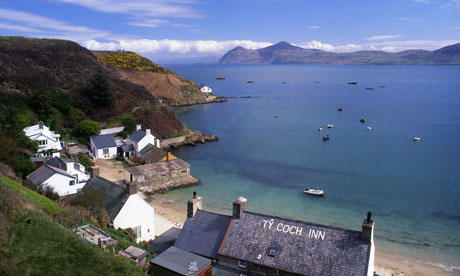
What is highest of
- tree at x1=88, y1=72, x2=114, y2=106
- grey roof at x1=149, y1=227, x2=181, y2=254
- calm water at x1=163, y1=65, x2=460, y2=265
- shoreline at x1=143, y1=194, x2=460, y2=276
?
tree at x1=88, y1=72, x2=114, y2=106

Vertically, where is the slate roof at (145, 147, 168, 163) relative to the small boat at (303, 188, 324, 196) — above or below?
above

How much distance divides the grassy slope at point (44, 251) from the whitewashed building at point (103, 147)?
32.5m

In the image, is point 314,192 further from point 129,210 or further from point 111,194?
point 111,194

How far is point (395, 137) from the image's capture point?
224ft

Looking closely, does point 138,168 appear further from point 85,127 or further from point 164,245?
point 164,245

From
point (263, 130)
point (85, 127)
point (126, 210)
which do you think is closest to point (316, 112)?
point (263, 130)

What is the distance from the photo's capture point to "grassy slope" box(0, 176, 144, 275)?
13.2 meters

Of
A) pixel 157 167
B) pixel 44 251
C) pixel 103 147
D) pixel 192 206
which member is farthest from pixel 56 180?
pixel 103 147

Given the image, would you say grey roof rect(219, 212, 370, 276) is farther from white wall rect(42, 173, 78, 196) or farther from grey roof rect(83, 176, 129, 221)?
white wall rect(42, 173, 78, 196)

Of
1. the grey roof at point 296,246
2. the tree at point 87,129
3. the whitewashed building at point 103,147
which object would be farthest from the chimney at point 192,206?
the tree at point 87,129

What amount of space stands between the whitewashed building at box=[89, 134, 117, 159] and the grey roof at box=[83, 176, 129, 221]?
20704 mm

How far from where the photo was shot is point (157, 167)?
136ft

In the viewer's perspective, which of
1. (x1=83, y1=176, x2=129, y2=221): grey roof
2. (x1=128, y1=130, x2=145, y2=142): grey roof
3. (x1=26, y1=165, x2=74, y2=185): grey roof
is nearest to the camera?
(x1=83, y1=176, x2=129, y2=221): grey roof

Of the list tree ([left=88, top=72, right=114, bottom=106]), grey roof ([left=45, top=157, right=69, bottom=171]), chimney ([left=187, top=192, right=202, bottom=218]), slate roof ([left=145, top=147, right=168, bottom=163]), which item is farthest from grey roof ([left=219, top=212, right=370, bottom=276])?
tree ([left=88, top=72, right=114, bottom=106])
